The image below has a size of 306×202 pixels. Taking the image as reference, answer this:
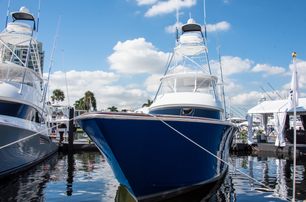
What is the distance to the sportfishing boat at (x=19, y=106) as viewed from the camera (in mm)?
14367

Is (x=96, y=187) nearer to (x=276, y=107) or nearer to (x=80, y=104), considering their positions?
(x=276, y=107)

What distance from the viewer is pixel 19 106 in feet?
52.6

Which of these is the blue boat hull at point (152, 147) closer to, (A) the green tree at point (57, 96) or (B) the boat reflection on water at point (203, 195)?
(B) the boat reflection on water at point (203, 195)

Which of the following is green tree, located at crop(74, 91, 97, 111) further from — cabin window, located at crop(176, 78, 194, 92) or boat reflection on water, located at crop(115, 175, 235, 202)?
boat reflection on water, located at crop(115, 175, 235, 202)

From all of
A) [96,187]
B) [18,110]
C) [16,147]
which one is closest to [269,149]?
[96,187]

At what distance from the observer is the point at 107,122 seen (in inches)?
352

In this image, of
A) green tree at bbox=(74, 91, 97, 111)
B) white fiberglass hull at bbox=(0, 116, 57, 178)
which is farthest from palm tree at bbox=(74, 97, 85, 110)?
white fiberglass hull at bbox=(0, 116, 57, 178)

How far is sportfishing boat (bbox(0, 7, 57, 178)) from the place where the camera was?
1437 centimetres

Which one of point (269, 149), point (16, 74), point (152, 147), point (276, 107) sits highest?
point (16, 74)

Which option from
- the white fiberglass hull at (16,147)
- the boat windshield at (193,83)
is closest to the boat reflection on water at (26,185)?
the white fiberglass hull at (16,147)

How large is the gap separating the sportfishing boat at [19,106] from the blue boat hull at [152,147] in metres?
4.19

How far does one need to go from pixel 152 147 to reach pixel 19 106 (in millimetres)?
8983

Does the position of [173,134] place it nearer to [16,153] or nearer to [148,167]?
[148,167]

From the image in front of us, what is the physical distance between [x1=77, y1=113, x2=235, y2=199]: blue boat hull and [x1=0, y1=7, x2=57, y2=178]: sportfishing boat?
4186 mm
